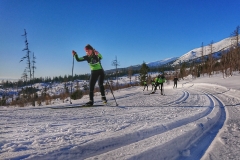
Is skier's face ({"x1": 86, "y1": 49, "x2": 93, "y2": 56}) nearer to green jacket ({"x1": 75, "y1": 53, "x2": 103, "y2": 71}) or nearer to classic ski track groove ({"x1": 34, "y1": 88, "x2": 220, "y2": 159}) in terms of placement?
green jacket ({"x1": 75, "y1": 53, "x2": 103, "y2": 71})

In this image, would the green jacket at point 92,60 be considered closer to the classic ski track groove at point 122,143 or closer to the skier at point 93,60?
the skier at point 93,60

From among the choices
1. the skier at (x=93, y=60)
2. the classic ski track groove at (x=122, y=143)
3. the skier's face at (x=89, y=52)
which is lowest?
the classic ski track groove at (x=122, y=143)

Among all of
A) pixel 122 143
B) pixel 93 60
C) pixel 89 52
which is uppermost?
pixel 89 52

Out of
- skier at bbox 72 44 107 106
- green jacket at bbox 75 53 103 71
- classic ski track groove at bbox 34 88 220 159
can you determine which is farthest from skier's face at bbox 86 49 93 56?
classic ski track groove at bbox 34 88 220 159

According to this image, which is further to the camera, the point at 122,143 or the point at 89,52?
the point at 89,52

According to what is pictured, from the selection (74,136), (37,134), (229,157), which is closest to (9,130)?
(37,134)

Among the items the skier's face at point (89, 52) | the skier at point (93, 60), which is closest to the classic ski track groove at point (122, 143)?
the skier at point (93, 60)

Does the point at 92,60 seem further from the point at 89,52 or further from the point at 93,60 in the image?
the point at 89,52

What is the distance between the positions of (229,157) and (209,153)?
0.21m

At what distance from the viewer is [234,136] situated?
296cm

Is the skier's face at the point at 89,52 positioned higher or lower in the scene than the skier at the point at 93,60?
higher

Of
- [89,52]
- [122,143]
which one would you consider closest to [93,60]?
[89,52]

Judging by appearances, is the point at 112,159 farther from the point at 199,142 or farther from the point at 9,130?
the point at 9,130

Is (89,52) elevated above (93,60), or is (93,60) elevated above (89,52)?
(89,52)
